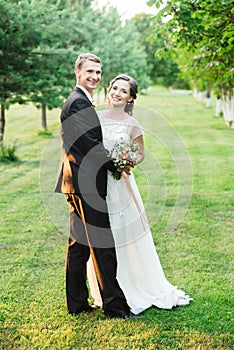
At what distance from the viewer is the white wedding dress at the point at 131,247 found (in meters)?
4.46

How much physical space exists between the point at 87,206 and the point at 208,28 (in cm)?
489

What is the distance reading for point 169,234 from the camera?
6.95 metres

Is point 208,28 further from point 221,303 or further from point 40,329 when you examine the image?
point 40,329

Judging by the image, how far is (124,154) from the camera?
4113 mm

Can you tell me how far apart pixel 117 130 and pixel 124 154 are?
1.42ft

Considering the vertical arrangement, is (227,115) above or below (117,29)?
below

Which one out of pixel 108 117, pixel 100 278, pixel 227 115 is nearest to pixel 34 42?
pixel 108 117

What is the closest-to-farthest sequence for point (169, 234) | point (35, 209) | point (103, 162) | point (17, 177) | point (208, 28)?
1. point (103, 162)
2. point (169, 234)
3. point (208, 28)
4. point (35, 209)
5. point (17, 177)

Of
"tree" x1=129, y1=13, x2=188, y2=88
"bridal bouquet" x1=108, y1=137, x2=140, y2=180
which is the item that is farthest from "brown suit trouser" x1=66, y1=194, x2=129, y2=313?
"tree" x1=129, y1=13, x2=188, y2=88

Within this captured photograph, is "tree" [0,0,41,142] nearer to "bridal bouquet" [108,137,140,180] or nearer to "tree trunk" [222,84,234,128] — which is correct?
"bridal bouquet" [108,137,140,180]

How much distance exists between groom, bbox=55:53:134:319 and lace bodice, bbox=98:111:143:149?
1.15 ft

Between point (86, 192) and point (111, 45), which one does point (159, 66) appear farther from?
point (86, 192)

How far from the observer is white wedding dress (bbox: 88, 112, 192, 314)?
446 centimetres

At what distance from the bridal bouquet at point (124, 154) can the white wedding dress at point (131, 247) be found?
0.68 feet
